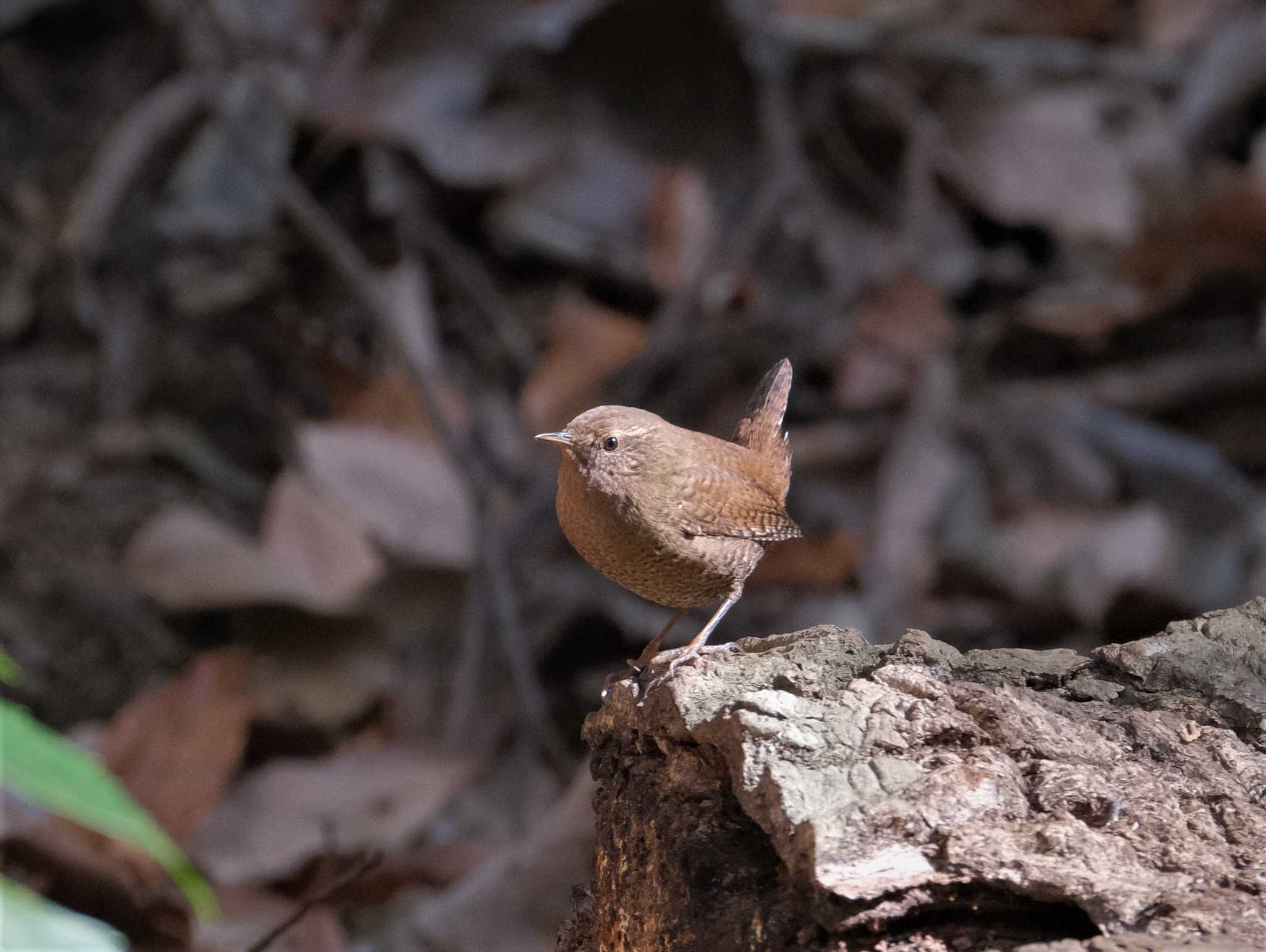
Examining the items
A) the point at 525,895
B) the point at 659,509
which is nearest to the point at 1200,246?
the point at 659,509

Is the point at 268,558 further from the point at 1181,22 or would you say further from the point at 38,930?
the point at 1181,22

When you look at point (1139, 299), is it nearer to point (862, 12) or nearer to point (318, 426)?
point (862, 12)

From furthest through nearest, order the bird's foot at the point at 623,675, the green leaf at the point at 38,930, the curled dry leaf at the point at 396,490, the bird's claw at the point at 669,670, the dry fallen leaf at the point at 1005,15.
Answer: the dry fallen leaf at the point at 1005,15 → the curled dry leaf at the point at 396,490 → the bird's foot at the point at 623,675 → the bird's claw at the point at 669,670 → the green leaf at the point at 38,930

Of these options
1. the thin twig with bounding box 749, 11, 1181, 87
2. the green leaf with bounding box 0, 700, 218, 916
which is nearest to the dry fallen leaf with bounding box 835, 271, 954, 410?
the thin twig with bounding box 749, 11, 1181, 87

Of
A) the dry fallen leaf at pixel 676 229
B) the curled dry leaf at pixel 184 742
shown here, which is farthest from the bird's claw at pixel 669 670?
the dry fallen leaf at pixel 676 229

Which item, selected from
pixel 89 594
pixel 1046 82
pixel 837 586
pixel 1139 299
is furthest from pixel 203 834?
pixel 1046 82

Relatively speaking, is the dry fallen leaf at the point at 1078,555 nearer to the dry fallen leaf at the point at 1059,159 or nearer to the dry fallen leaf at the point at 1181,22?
the dry fallen leaf at the point at 1059,159
